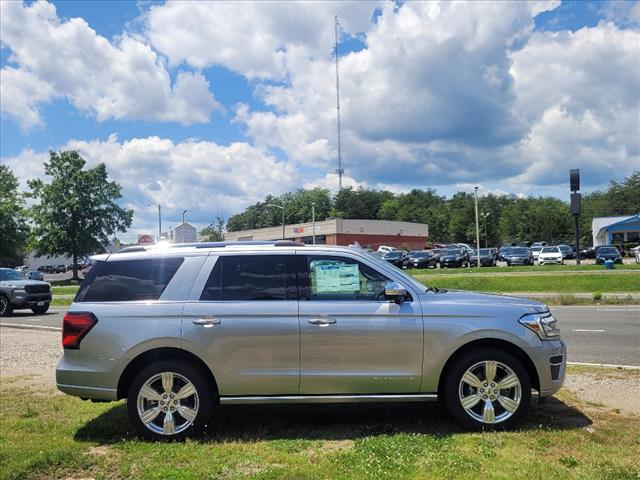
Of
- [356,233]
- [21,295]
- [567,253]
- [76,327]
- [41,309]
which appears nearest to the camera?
[76,327]

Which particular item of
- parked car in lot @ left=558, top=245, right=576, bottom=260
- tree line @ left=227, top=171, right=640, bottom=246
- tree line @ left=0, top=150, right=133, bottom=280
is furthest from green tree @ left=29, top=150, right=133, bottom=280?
tree line @ left=227, top=171, right=640, bottom=246

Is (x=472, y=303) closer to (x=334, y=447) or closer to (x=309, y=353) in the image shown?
(x=309, y=353)

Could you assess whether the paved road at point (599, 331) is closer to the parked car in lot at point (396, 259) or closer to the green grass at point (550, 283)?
the green grass at point (550, 283)

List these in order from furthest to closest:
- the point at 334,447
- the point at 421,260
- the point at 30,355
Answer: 1. the point at 421,260
2. the point at 30,355
3. the point at 334,447

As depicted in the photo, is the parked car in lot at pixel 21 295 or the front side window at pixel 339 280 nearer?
the front side window at pixel 339 280

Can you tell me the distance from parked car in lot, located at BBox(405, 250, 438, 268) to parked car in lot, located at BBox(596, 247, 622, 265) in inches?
517

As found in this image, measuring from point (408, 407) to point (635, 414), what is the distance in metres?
2.26

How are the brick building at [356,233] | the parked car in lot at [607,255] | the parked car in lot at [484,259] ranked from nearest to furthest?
the parked car in lot at [607,255], the parked car in lot at [484,259], the brick building at [356,233]

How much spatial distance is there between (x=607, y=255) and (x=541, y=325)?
4376cm

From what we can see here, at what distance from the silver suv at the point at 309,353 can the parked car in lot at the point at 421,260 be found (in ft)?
143

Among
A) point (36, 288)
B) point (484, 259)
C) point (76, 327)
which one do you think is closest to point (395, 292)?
point (76, 327)

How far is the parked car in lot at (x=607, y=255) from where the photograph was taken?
1698 inches

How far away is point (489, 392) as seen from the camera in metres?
5.09

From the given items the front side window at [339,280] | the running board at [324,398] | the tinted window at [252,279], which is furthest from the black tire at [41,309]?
the front side window at [339,280]
